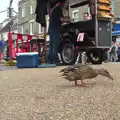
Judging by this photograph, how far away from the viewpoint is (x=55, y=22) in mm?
13523

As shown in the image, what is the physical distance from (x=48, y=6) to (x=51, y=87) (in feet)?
24.6

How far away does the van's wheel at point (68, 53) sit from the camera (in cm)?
1284

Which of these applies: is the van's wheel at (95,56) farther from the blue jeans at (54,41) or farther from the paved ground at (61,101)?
the paved ground at (61,101)

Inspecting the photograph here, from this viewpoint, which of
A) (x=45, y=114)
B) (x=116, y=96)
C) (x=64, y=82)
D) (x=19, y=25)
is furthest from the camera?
(x=19, y=25)

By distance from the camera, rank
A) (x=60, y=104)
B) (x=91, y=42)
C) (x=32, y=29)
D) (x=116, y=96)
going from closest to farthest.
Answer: (x=60, y=104), (x=116, y=96), (x=91, y=42), (x=32, y=29)

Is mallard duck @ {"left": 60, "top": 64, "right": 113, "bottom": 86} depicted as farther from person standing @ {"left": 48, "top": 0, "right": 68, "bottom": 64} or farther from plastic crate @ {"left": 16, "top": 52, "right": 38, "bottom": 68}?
person standing @ {"left": 48, "top": 0, "right": 68, "bottom": 64}

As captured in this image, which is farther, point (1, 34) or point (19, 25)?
point (1, 34)

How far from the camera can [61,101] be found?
5070mm

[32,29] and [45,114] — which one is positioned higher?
[32,29]

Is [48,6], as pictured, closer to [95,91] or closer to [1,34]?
[95,91]

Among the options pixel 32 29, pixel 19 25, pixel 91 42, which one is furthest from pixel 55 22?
pixel 19 25

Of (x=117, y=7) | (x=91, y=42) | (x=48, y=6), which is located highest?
(x=117, y=7)

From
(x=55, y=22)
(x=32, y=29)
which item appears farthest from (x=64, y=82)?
(x=32, y=29)

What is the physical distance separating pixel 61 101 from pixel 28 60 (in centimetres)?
824
